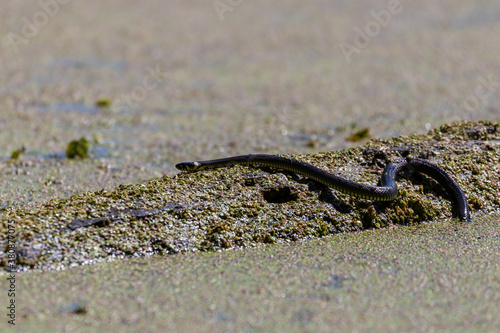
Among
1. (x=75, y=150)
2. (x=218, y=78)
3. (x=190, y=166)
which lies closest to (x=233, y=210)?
(x=190, y=166)

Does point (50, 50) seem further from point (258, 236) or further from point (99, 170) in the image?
point (258, 236)

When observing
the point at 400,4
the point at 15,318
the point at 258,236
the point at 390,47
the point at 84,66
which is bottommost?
the point at 15,318

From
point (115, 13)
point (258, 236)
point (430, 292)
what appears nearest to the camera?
point (430, 292)

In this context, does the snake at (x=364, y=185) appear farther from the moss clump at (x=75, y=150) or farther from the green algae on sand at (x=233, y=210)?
the moss clump at (x=75, y=150)

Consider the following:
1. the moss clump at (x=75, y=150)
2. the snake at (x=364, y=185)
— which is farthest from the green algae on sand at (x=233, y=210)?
the moss clump at (x=75, y=150)

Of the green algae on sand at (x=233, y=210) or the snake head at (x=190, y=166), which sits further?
the snake head at (x=190, y=166)

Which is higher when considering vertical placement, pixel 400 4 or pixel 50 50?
pixel 400 4

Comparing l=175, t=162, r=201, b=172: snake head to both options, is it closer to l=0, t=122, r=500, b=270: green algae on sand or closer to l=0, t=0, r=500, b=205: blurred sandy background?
l=0, t=122, r=500, b=270: green algae on sand

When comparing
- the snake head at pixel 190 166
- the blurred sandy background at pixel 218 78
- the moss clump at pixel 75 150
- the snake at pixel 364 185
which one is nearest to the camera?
the snake at pixel 364 185

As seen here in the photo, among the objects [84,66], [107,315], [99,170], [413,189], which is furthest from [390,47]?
[107,315]
